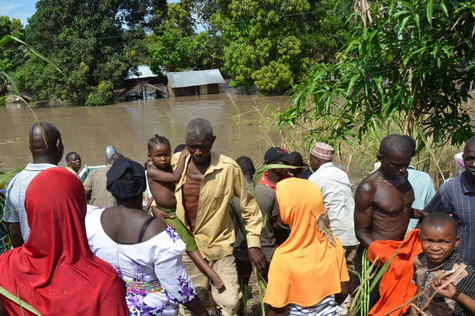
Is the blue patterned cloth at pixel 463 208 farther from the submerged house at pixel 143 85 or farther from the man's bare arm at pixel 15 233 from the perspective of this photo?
the submerged house at pixel 143 85

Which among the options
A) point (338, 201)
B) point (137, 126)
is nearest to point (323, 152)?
point (338, 201)

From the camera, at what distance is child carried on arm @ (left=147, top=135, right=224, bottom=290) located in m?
3.02

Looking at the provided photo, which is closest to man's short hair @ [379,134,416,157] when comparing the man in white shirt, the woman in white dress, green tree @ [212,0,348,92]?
the woman in white dress

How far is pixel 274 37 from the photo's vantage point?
27.0 metres

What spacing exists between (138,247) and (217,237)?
112 centimetres

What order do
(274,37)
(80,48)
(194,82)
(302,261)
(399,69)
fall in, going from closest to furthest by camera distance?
(302,261)
(399,69)
(274,37)
(80,48)
(194,82)

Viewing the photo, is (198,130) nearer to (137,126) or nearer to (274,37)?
(137,126)

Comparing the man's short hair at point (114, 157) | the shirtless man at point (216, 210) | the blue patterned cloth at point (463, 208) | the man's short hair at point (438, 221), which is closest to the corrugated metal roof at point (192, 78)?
the man's short hair at point (114, 157)

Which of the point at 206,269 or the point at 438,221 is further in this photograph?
the point at 206,269

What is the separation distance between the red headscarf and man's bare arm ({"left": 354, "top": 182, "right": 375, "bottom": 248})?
1736mm

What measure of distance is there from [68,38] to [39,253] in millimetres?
33376

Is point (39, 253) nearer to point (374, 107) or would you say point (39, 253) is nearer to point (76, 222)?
point (76, 222)

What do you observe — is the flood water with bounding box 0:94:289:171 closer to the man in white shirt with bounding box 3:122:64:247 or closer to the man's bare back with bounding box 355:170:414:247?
the man's bare back with bounding box 355:170:414:247

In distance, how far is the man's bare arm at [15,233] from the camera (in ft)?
8.71
